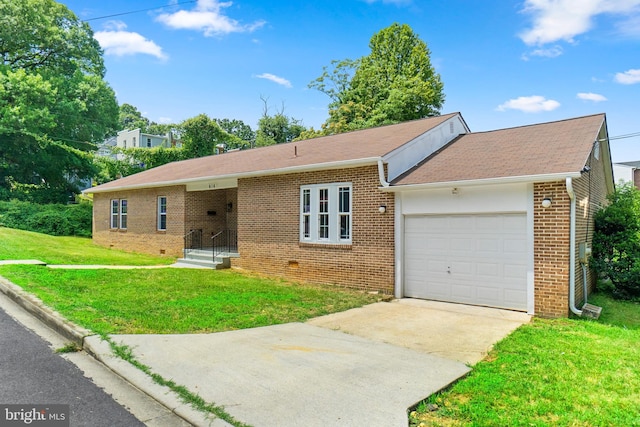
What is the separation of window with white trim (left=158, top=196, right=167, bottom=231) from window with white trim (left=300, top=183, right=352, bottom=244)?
26.0 feet

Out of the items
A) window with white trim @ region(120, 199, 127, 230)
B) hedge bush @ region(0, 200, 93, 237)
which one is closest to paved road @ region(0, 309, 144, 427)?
window with white trim @ region(120, 199, 127, 230)

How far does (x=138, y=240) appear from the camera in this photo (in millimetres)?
17828

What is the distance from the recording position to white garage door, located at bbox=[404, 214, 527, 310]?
8.08 metres

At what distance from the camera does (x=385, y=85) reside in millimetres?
34906

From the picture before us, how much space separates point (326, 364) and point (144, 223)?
589 inches

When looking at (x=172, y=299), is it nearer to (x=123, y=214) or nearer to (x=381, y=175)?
(x=381, y=175)

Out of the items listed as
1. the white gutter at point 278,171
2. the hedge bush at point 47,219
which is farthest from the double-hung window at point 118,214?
the hedge bush at point 47,219

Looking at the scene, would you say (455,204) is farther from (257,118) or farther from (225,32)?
(257,118)

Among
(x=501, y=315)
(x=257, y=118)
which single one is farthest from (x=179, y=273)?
(x=257, y=118)

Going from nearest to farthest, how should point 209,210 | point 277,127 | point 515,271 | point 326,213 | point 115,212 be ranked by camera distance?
point 515,271
point 326,213
point 209,210
point 115,212
point 277,127

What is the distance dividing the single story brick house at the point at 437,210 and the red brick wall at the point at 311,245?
29 millimetres

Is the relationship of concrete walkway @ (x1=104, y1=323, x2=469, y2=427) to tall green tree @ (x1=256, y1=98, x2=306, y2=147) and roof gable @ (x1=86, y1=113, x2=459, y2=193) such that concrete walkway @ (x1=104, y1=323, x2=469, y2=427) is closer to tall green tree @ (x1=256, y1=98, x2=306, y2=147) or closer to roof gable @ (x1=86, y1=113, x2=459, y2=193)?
roof gable @ (x1=86, y1=113, x2=459, y2=193)

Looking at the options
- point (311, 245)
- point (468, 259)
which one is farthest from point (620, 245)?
point (311, 245)

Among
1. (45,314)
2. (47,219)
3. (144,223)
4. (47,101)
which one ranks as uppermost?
(47,101)
